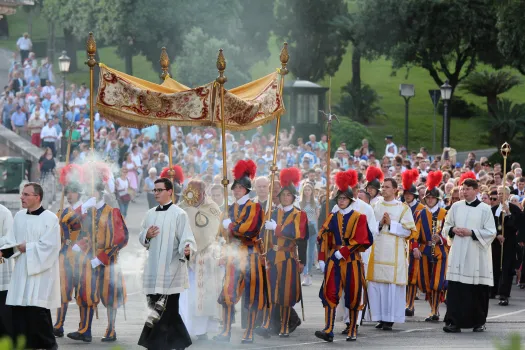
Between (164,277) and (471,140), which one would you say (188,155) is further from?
(471,140)

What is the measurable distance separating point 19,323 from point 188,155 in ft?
44.4

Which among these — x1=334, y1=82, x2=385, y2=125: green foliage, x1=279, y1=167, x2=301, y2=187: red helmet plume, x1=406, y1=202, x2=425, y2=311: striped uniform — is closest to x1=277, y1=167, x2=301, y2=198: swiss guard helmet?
x1=279, y1=167, x2=301, y2=187: red helmet plume

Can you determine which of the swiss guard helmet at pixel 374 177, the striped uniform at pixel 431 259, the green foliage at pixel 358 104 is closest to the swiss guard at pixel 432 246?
the striped uniform at pixel 431 259

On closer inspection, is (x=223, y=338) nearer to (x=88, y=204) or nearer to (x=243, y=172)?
(x=243, y=172)

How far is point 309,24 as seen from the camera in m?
50.6

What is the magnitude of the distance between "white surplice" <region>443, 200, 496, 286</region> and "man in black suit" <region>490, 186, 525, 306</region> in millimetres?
3095

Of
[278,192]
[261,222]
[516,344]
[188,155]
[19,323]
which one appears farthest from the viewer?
[188,155]

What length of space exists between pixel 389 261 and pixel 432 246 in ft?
5.21

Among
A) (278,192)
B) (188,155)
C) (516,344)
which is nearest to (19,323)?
(278,192)

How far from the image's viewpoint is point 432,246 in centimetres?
1611

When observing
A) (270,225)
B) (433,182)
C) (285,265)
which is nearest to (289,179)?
(270,225)

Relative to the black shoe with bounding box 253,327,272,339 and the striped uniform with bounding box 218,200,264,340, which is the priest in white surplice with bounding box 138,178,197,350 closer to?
the striped uniform with bounding box 218,200,264,340

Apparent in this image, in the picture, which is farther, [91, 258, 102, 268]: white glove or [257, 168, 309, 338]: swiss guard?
[257, 168, 309, 338]: swiss guard

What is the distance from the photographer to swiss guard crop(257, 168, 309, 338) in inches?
543
